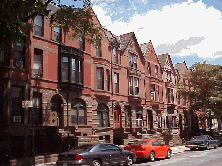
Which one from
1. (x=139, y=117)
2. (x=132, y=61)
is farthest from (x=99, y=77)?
(x=139, y=117)

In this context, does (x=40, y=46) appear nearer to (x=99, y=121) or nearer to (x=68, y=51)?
(x=68, y=51)

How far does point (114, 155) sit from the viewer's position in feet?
53.6

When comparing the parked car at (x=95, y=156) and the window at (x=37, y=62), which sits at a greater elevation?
the window at (x=37, y=62)

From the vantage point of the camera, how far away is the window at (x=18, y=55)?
67.7ft

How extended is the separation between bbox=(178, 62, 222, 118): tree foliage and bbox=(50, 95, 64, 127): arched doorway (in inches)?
970

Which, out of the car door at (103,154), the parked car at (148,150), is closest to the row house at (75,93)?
the car door at (103,154)

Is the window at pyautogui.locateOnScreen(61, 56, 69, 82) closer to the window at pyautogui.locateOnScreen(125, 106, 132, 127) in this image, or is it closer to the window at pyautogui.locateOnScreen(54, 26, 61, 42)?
the window at pyautogui.locateOnScreen(54, 26, 61, 42)

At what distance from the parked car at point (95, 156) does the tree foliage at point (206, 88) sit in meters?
27.6

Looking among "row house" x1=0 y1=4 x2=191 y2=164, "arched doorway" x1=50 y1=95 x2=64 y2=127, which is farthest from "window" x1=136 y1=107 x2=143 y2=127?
"arched doorway" x1=50 y1=95 x2=64 y2=127

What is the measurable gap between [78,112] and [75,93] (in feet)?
6.00

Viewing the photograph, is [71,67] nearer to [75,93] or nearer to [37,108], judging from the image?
[75,93]

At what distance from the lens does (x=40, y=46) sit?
76.9 feet

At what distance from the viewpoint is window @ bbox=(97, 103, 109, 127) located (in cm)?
2948

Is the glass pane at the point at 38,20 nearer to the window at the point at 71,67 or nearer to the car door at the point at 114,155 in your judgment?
the window at the point at 71,67
